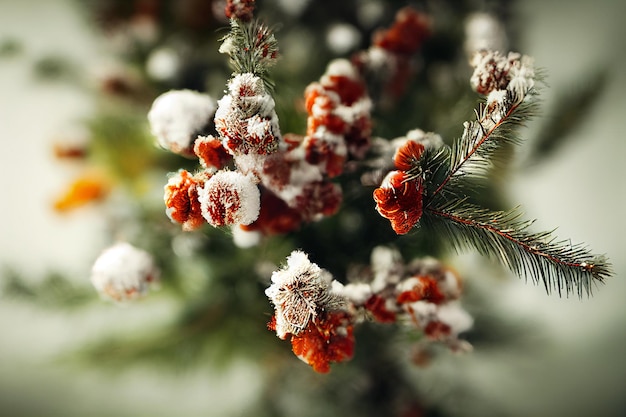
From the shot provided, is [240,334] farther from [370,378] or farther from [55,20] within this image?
[55,20]

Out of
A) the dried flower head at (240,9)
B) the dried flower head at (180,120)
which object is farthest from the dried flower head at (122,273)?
the dried flower head at (240,9)

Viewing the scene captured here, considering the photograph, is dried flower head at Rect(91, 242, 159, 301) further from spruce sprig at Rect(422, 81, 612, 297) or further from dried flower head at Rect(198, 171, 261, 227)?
spruce sprig at Rect(422, 81, 612, 297)

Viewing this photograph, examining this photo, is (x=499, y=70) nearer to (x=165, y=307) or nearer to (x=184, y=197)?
(x=184, y=197)

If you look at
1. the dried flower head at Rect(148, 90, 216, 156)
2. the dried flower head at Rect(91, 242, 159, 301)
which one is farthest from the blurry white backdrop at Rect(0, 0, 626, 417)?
the dried flower head at Rect(148, 90, 216, 156)

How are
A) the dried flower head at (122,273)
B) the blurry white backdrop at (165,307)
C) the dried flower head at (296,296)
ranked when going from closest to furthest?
the dried flower head at (296,296), the dried flower head at (122,273), the blurry white backdrop at (165,307)

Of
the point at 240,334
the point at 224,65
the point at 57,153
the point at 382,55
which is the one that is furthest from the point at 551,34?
the point at 57,153

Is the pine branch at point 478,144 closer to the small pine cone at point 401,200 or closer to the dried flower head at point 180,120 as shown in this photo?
the small pine cone at point 401,200

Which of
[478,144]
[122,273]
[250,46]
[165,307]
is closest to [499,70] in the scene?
[478,144]
